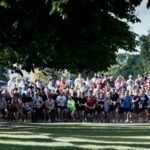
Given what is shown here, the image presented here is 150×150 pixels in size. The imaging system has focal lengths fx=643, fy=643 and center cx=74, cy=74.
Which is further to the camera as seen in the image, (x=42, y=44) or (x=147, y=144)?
(x=42, y=44)

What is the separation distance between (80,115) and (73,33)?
14.2 meters

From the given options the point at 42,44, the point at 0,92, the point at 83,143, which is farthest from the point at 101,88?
the point at 83,143

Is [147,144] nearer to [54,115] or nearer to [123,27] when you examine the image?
[123,27]

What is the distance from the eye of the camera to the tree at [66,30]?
1732 cm

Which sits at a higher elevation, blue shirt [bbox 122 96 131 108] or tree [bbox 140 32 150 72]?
tree [bbox 140 32 150 72]

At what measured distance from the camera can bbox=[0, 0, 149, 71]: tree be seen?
17.3 metres

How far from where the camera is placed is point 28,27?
2172 cm

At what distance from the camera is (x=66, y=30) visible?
824 inches

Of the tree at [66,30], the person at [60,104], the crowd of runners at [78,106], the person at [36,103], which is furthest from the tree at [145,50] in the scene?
the tree at [66,30]

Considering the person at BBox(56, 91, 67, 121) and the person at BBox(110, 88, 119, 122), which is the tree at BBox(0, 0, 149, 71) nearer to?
the person at BBox(56, 91, 67, 121)

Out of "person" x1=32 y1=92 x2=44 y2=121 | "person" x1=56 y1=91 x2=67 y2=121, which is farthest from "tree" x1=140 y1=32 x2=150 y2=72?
"person" x1=32 y1=92 x2=44 y2=121

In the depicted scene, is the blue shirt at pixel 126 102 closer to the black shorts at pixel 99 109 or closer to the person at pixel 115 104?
the person at pixel 115 104

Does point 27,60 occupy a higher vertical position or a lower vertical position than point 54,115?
higher

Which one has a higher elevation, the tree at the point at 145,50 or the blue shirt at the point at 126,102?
the tree at the point at 145,50
